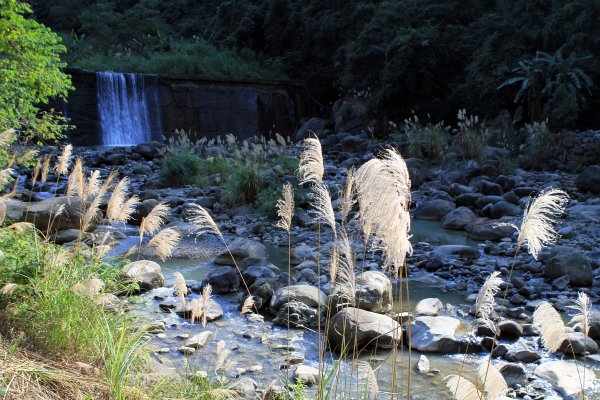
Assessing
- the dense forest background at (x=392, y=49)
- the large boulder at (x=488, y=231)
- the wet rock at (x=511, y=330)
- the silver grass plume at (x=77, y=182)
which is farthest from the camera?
the dense forest background at (x=392, y=49)

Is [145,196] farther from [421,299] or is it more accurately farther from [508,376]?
[508,376]

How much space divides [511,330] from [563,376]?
905mm

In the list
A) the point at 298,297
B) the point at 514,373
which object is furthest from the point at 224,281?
the point at 514,373

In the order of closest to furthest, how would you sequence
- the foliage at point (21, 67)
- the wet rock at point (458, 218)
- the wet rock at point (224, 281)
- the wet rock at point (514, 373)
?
the wet rock at point (514, 373) < the foliage at point (21, 67) < the wet rock at point (224, 281) < the wet rock at point (458, 218)

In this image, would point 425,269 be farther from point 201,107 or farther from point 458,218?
point 201,107

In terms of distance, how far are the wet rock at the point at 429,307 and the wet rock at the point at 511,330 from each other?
26.2 inches

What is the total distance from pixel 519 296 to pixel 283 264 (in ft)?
9.22

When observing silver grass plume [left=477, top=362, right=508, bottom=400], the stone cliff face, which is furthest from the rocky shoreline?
the stone cliff face

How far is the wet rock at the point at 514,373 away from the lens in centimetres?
429

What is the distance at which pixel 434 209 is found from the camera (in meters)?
10.4

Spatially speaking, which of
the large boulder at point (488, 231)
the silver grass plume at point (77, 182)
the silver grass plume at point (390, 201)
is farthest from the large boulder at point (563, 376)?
the large boulder at point (488, 231)

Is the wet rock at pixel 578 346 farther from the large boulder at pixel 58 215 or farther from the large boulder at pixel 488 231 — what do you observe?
the large boulder at pixel 58 215

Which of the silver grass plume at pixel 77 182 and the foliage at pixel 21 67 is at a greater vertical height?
the foliage at pixel 21 67

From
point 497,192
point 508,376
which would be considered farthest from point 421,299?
point 497,192
